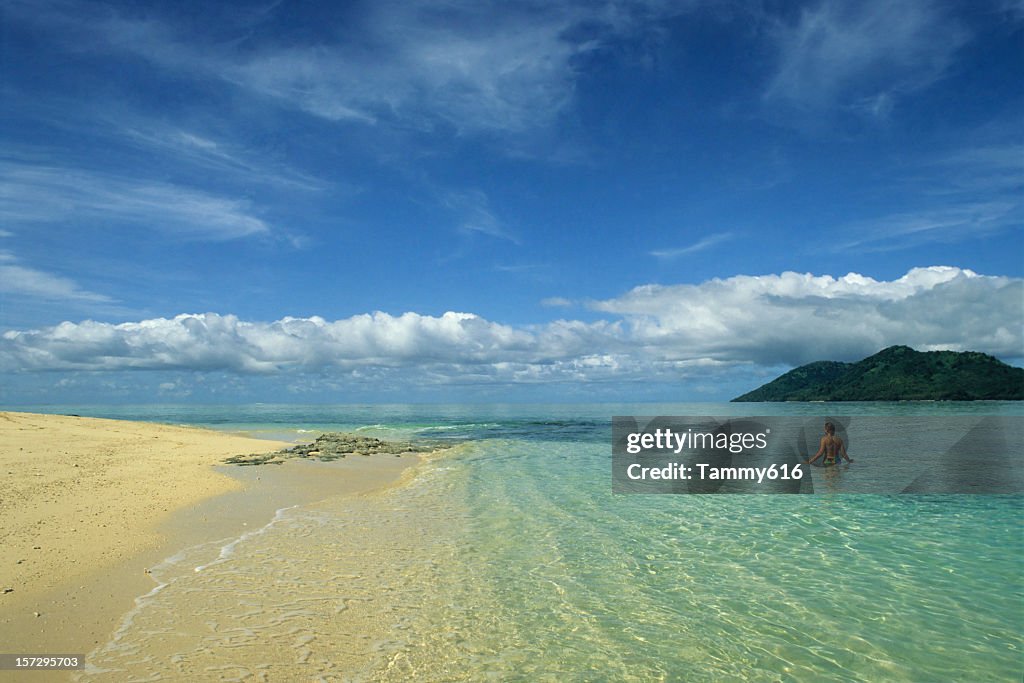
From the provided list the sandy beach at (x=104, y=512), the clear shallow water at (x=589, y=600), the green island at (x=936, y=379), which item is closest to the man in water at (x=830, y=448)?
the clear shallow water at (x=589, y=600)

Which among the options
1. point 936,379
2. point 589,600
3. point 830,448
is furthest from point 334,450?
point 936,379

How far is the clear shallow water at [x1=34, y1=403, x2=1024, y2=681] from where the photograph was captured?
7.35 meters

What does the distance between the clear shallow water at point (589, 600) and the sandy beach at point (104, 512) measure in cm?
75

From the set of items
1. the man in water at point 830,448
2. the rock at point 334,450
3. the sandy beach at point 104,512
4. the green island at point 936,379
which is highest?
the green island at point 936,379

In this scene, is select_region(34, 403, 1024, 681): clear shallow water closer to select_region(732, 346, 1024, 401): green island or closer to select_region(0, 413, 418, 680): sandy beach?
select_region(0, 413, 418, 680): sandy beach

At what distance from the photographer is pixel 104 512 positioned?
14508 millimetres

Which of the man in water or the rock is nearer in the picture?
the man in water

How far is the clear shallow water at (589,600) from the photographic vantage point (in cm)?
735

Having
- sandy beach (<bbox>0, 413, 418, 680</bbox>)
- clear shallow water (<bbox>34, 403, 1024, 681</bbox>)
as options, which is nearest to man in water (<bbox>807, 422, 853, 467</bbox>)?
clear shallow water (<bbox>34, 403, 1024, 681</bbox>)

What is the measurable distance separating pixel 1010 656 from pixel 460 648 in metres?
7.65

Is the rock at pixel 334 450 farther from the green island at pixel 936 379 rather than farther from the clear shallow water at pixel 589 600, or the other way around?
the green island at pixel 936 379

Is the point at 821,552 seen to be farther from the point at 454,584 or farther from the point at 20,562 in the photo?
the point at 20,562

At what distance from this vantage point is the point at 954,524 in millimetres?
16250

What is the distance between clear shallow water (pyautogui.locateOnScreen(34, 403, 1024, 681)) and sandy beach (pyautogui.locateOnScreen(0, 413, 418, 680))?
2.45 feet
